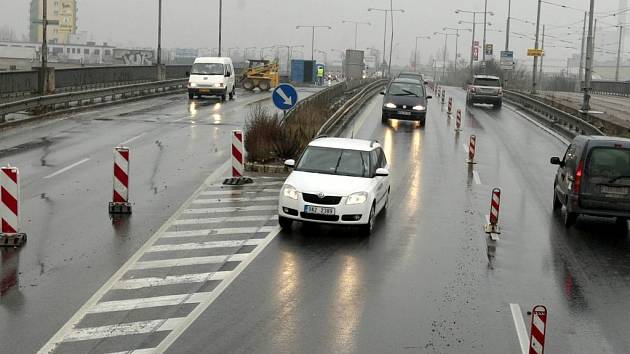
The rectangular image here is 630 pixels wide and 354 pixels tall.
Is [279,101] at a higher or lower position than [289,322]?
higher

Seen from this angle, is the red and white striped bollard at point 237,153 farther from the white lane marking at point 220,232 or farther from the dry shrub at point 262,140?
the white lane marking at point 220,232

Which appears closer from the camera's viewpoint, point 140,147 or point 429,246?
point 429,246

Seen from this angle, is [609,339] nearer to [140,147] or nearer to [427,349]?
[427,349]

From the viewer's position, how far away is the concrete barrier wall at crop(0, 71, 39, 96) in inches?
1276

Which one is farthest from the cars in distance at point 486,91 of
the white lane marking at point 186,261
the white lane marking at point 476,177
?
the white lane marking at point 186,261

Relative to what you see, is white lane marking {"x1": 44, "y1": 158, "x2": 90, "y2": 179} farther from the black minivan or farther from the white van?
the white van

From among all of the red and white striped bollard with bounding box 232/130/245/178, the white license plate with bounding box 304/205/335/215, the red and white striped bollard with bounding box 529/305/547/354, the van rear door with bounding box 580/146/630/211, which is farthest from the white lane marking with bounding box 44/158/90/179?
the red and white striped bollard with bounding box 529/305/547/354

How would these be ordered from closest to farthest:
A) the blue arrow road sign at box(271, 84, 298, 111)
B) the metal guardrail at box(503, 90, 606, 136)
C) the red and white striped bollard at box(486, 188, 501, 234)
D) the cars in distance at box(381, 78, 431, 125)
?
1. the red and white striped bollard at box(486, 188, 501, 234)
2. the blue arrow road sign at box(271, 84, 298, 111)
3. the metal guardrail at box(503, 90, 606, 136)
4. the cars in distance at box(381, 78, 431, 125)

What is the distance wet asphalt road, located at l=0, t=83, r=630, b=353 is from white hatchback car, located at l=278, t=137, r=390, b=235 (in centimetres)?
39

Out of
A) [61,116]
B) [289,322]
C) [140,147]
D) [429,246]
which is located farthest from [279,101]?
[61,116]

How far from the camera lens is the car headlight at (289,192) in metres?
13.6

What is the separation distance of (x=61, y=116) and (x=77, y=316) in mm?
24876

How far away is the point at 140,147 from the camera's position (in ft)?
78.6

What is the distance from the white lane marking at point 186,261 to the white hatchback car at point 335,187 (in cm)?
181
